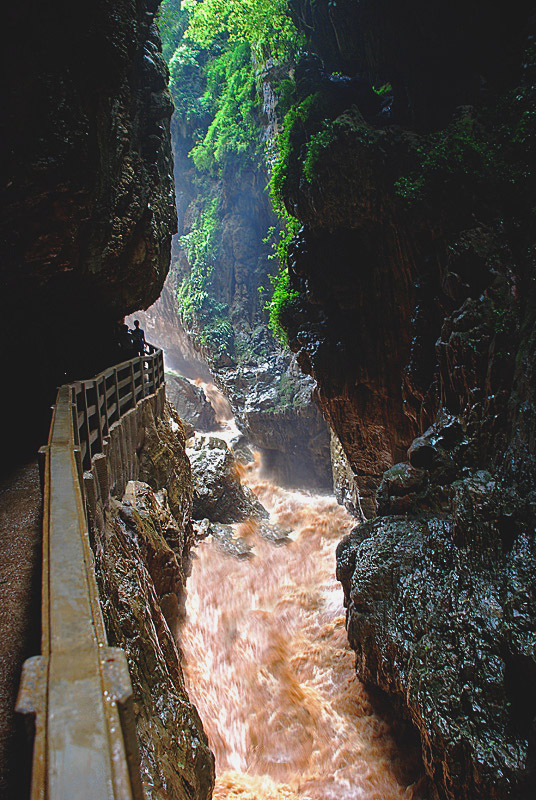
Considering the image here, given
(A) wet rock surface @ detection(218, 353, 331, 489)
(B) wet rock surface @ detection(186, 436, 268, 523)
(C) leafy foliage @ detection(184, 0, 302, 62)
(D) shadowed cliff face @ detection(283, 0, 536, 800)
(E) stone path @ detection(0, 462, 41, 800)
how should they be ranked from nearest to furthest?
1. (E) stone path @ detection(0, 462, 41, 800)
2. (D) shadowed cliff face @ detection(283, 0, 536, 800)
3. (C) leafy foliage @ detection(184, 0, 302, 62)
4. (B) wet rock surface @ detection(186, 436, 268, 523)
5. (A) wet rock surface @ detection(218, 353, 331, 489)

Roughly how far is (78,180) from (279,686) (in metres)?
8.63

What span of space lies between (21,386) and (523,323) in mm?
8336

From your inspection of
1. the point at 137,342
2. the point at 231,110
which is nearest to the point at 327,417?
the point at 137,342

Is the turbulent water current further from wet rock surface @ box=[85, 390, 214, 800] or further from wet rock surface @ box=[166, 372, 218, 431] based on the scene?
wet rock surface @ box=[166, 372, 218, 431]

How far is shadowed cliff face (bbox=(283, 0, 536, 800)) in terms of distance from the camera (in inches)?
166

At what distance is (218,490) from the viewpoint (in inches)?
540

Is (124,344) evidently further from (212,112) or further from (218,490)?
(212,112)

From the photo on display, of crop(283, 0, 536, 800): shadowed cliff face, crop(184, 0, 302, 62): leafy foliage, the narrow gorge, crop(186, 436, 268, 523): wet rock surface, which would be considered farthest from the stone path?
crop(184, 0, 302, 62): leafy foliage

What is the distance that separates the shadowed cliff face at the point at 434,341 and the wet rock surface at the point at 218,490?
4414mm

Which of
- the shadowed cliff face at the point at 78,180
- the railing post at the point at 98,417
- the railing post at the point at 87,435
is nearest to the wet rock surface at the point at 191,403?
the shadowed cliff face at the point at 78,180

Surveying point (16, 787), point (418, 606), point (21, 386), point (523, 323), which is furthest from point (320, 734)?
point (21, 386)

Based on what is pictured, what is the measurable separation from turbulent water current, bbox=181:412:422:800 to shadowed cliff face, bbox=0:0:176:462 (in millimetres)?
5674

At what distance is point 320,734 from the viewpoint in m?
6.03

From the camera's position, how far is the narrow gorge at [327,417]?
110 inches
